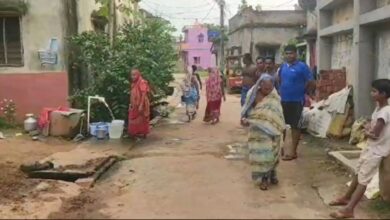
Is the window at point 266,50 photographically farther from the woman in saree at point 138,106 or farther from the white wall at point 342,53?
the woman in saree at point 138,106

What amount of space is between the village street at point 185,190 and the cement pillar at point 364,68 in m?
1.33

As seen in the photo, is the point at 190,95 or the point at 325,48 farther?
the point at 190,95

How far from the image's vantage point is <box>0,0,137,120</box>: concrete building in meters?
13.8

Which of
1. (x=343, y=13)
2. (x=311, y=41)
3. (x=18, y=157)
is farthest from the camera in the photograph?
(x=311, y=41)

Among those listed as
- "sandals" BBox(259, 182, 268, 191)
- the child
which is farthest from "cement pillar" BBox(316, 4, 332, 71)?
the child

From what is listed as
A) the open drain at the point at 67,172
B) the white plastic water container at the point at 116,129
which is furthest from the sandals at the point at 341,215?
the white plastic water container at the point at 116,129

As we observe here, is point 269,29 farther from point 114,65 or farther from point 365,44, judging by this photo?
point 365,44

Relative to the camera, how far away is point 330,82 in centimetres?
1299

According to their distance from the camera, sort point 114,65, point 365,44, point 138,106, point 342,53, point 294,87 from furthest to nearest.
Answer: point 342,53, point 114,65, point 138,106, point 365,44, point 294,87

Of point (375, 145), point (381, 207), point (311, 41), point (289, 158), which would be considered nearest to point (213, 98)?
point (289, 158)

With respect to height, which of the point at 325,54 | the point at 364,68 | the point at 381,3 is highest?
the point at 381,3

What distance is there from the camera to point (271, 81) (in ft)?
24.0

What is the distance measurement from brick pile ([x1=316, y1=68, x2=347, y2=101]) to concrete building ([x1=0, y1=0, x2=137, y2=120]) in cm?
623

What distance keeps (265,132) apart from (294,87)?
2.07m
